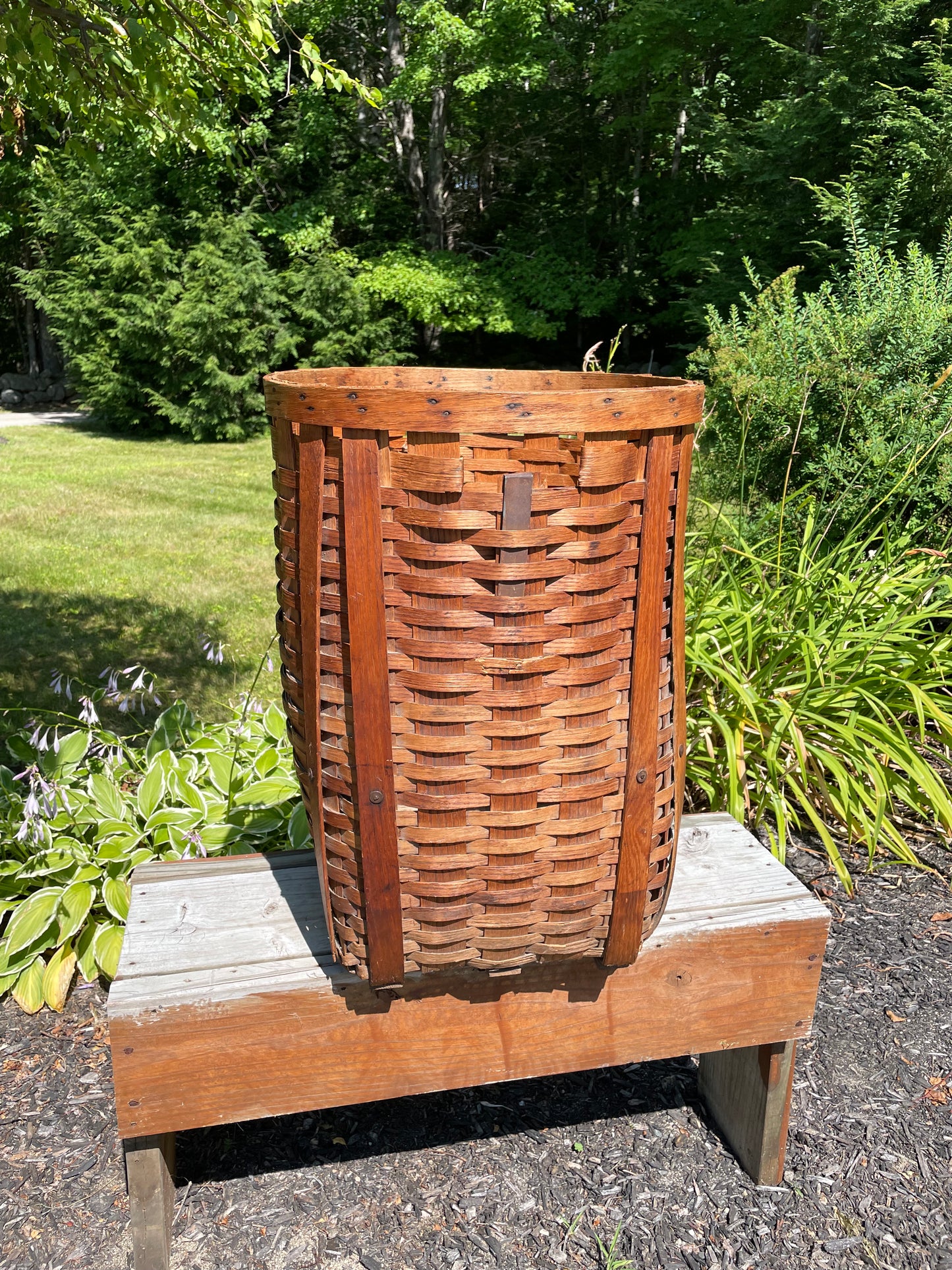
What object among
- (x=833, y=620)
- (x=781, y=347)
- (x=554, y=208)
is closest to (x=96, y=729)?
(x=833, y=620)

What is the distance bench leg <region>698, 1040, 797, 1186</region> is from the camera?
1.67 meters

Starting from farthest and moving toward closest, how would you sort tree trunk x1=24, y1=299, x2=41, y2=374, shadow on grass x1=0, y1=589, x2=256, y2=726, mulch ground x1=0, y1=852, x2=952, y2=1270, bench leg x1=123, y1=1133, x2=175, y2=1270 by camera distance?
tree trunk x1=24, y1=299, x2=41, y2=374, shadow on grass x1=0, y1=589, x2=256, y2=726, mulch ground x1=0, y1=852, x2=952, y2=1270, bench leg x1=123, y1=1133, x2=175, y2=1270

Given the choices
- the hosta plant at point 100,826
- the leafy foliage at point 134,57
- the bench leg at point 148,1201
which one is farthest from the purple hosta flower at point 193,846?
the leafy foliage at point 134,57

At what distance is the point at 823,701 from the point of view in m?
2.69

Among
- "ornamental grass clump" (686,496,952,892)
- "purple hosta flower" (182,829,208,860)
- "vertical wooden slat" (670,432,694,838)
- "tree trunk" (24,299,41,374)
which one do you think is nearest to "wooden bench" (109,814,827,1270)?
"vertical wooden slat" (670,432,694,838)

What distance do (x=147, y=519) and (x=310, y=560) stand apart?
6.58 meters

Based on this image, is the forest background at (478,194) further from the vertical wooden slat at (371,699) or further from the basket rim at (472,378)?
the vertical wooden slat at (371,699)

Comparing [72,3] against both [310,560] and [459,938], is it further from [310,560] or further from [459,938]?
[459,938]

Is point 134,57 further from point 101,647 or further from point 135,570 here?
point 135,570

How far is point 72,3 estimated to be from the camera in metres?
2.84

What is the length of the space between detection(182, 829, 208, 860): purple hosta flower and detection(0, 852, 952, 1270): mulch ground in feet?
1.21

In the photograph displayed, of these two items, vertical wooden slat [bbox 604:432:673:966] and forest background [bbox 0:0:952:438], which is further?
forest background [bbox 0:0:952:438]

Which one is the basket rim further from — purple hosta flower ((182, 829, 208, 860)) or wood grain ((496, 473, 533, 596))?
purple hosta flower ((182, 829, 208, 860))

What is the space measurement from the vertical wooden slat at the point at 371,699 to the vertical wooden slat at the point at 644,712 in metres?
0.32
